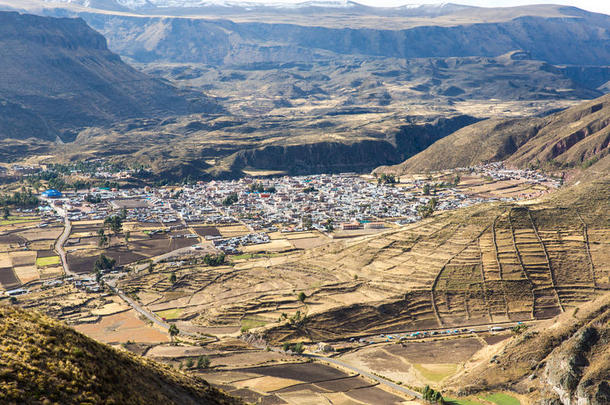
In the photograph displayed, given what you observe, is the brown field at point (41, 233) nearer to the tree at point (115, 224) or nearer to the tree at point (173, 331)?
the tree at point (115, 224)

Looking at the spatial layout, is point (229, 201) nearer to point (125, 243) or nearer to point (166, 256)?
point (125, 243)

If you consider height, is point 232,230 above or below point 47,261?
above

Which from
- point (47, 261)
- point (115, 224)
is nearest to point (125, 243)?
point (115, 224)

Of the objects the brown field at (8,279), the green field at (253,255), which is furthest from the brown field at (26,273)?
the green field at (253,255)

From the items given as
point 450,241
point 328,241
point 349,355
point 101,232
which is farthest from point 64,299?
point 450,241

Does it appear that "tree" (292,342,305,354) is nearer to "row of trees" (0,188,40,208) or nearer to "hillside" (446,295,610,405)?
"hillside" (446,295,610,405)

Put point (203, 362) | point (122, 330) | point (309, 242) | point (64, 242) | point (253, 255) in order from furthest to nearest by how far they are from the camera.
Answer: point (309, 242) → point (64, 242) → point (253, 255) → point (122, 330) → point (203, 362)

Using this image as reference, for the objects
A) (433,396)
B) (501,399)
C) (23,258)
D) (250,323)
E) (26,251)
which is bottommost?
(26,251)
